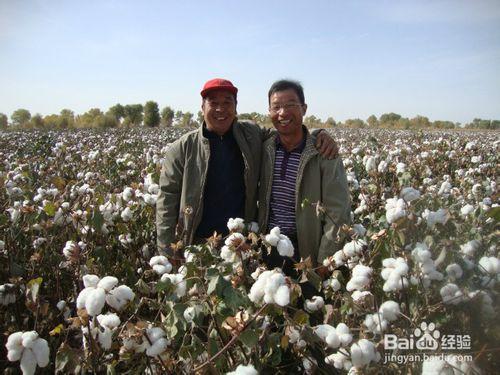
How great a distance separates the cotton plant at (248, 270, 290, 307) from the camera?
1.14 metres

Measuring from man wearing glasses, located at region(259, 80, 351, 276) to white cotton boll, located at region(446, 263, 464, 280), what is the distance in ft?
3.02

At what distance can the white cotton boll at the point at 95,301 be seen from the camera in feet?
4.06

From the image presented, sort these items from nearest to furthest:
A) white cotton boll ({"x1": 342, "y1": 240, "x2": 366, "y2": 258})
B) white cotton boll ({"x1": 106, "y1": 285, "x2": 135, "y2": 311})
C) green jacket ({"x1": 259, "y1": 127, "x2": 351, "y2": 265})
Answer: white cotton boll ({"x1": 106, "y1": 285, "x2": 135, "y2": 311}) → white cotton boll ({"x1": 342, "y1": 240, "x2": 366, "y2": 258}) → green jacket ({"x1": 259, "y1": 127, "x2": 351, "y2": 265})

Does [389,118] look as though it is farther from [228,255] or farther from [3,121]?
[228,255]

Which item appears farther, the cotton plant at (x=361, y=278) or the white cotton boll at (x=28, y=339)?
the cotton plant at (x=361, y=278)

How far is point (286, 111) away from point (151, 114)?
145 ft

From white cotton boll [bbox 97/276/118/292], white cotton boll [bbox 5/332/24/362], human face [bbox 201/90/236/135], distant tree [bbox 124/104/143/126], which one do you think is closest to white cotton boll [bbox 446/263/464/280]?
white cotton boll [bbox 97/276/118/292]

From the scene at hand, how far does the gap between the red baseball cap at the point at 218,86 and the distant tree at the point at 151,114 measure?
142ft

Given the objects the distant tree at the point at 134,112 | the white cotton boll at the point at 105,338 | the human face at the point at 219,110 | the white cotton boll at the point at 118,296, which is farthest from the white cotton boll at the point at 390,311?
the distant tree at the point at 134,112

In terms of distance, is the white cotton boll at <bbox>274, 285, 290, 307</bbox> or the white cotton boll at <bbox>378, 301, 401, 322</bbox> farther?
the white cotton boll at <bbox>378, 301, 401, 322</bbox>

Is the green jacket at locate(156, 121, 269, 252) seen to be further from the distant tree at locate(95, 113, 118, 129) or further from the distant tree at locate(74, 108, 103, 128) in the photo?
the distant tree at locate(74, 108, 103, 128)

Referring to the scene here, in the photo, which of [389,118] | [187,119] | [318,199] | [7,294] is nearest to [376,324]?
Answer: [318,199]

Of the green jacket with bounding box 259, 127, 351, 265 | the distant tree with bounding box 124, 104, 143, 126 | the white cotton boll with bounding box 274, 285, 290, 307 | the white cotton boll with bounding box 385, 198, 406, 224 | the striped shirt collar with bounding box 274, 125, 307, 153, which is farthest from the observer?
the distant tree with bounding box 124, 104, 143, 126

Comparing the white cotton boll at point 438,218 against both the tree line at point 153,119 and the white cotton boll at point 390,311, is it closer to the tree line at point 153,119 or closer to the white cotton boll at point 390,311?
the white cotton boll at point 390,311
